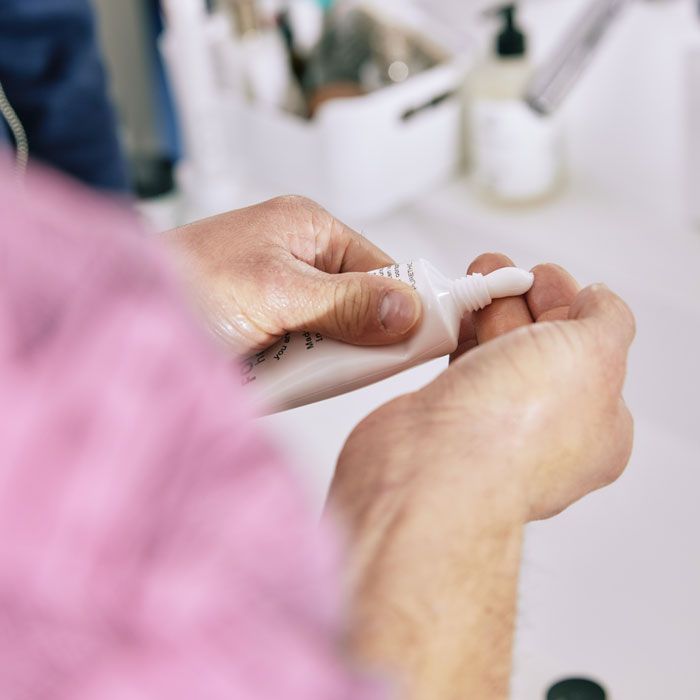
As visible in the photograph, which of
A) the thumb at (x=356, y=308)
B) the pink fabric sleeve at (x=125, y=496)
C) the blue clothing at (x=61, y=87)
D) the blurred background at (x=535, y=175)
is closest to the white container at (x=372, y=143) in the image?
the blurred background at (x=535, y=175)

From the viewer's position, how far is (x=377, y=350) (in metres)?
0.41

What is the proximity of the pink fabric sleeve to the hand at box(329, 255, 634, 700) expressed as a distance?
0.06 m

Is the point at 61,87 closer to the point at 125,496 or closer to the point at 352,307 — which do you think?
the point at 352,307

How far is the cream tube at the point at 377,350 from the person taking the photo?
40 cm

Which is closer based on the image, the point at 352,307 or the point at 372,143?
the point at 352,307

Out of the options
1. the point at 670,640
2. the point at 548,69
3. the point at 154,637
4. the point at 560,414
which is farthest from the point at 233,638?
the point at 548,69

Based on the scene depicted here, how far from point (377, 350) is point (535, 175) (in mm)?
321

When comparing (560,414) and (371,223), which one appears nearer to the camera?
(560,414)

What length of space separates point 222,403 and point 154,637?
0.04m

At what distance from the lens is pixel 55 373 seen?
13 centimetres

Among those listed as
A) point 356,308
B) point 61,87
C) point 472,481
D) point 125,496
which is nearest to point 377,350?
point 356,308

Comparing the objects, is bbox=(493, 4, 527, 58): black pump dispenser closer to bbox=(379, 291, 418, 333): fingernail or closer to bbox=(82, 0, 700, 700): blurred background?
bbox=(82, 0, 700, 700): blurred background

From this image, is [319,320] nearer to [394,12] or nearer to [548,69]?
[548,69]

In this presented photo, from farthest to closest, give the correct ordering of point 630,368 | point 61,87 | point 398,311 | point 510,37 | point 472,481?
point 61,87 → point 510,37 → point 630,368 → point 398,311 → point 472,481
